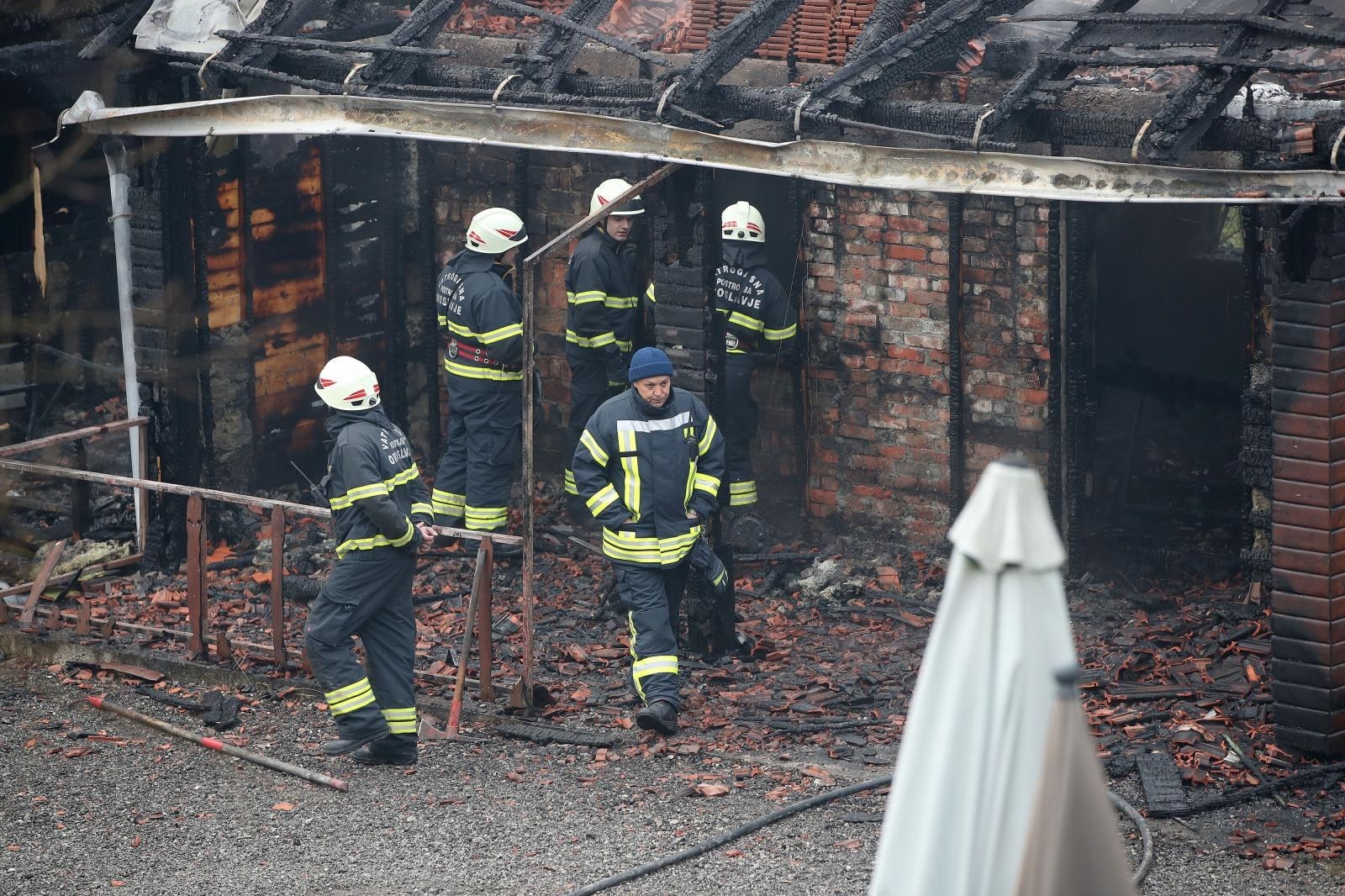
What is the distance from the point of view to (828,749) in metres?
8.54

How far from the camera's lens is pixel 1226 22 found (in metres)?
7.64

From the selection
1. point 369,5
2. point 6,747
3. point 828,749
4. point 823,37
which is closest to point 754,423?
point 823,37

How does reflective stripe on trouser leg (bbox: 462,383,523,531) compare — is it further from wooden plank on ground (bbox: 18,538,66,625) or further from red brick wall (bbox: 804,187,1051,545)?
wooden plank on ground (bbox: 18,538,66,625)

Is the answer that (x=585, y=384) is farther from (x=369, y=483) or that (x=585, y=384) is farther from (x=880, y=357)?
(x=369, y=483)

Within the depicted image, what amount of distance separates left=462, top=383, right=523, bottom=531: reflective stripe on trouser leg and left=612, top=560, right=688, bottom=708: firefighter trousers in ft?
7.10

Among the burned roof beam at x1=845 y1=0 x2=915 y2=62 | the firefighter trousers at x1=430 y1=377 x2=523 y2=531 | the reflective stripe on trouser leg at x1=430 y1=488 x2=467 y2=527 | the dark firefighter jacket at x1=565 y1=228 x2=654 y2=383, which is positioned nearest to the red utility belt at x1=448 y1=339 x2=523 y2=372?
the firefighter trousers at x1=430 y1=377 x2=523 y2=531

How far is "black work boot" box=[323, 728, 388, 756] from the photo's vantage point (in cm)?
855

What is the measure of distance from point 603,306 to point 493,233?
84 centimetres

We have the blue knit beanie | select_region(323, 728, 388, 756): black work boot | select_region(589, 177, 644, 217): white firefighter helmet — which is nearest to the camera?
select_region(323, 728, 388, 756): black work boot

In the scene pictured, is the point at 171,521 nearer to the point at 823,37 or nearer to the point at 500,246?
the point at 500,246

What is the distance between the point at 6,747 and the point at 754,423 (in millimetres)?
4810

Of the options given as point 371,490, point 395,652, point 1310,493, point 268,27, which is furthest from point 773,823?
point 268,27

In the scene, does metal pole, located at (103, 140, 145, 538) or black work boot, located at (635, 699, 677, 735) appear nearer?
black work boot, located at (635, 699, 677, 735)

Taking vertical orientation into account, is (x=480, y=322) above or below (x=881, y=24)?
below
